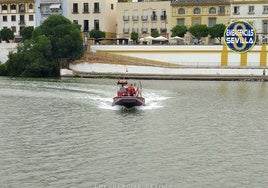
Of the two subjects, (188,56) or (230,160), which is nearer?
(230,160)

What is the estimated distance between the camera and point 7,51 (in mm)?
73688

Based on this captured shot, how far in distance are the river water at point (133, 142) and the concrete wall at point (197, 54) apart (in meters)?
23.7

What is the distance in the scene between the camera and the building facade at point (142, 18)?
81.1 metres

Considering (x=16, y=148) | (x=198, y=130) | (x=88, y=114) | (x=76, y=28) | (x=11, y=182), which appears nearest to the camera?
(x=11, y=182)

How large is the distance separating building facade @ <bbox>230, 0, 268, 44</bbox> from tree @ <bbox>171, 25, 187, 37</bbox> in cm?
642

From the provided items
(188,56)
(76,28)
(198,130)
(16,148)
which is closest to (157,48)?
(188,56)

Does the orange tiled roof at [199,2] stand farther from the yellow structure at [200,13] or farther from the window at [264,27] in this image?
the window at [264,27]

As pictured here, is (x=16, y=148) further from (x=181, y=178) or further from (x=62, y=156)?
(x=181, y=178)

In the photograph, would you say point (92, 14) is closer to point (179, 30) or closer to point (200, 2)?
point (179, 30)

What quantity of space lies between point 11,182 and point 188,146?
859 cm

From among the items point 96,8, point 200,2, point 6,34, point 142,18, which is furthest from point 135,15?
point 6,34

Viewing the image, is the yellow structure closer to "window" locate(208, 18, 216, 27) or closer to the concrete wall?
"window" locate(208, 18, 216, 27)

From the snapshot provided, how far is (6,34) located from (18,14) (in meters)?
7.84

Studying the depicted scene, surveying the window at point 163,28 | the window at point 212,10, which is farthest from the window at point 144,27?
the window at point 212,10
